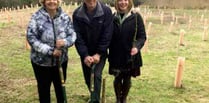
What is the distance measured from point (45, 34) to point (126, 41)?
125 cm

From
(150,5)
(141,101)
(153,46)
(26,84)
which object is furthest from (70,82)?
(150,5)

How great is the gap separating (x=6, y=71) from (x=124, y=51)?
408cm

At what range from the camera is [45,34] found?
490 cm

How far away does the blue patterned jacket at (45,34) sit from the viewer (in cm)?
488

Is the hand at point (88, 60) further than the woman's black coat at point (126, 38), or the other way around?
the woman's black coat at point (126, 38)

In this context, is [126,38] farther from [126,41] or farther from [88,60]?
[88,60]

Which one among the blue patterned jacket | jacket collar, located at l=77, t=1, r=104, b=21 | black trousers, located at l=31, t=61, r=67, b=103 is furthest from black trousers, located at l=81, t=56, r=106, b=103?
the blue patterned jacket

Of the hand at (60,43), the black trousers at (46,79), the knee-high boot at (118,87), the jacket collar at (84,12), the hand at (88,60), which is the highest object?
Result: the jacket collar at (84,12)

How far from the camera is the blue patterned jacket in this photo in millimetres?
4875

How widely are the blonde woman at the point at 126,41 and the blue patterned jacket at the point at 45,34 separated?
85cm

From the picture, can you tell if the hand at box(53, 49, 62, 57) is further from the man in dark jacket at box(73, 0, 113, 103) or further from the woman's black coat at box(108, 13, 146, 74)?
the woman's black coat at box(108, 13, 146, 74)

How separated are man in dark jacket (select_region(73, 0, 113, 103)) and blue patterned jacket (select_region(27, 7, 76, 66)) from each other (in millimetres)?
443

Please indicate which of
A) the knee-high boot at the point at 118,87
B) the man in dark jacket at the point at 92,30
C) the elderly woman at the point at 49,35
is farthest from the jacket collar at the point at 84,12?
the knee-high boot at the point at 118,87

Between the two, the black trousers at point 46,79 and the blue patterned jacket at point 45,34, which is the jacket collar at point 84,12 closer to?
the blue patterned jacket at point 45,34
